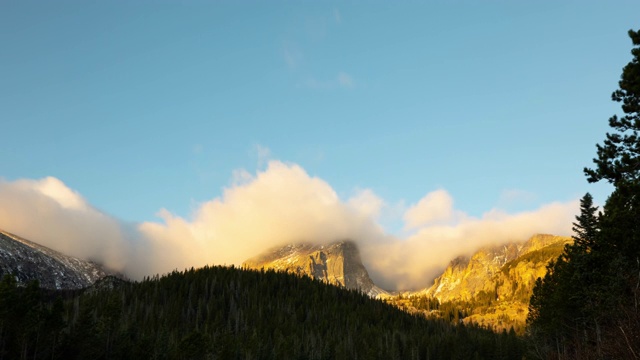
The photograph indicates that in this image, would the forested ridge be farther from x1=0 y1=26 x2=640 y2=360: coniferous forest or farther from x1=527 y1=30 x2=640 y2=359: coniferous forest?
x1=527 y1=30 x2=640 y2=359: coniferous forest

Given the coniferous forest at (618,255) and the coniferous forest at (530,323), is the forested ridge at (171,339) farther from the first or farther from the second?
the coniferous forest at (618,255)

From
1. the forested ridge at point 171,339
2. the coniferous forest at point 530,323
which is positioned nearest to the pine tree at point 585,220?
Answer: the coniferous forest at point 530,323

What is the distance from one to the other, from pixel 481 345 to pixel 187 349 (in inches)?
4217

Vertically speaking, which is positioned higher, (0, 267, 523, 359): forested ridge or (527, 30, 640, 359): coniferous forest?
(527, 30, 640, 359): coniferous forest

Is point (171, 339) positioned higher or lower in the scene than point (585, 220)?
lower

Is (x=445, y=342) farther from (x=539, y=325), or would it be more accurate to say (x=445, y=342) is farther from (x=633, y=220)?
(x=633, y=220)

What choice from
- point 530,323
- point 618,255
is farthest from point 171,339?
point 618,255

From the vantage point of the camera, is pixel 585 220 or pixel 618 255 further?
pixel 585 220

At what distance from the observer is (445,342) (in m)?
170

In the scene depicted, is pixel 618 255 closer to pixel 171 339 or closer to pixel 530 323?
pixel 530 323

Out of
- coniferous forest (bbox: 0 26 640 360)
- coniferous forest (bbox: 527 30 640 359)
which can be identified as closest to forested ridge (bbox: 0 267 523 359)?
coniferous forest (bbox: 0 26 640 360)

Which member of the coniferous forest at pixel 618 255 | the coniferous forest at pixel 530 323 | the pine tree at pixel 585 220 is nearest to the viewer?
the coniferous forest at pixel 618 255

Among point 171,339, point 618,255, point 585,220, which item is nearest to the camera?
point 618,255

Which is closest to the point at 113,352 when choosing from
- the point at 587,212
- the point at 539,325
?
the point at 539,325
